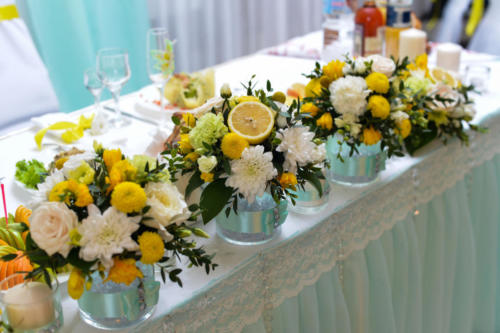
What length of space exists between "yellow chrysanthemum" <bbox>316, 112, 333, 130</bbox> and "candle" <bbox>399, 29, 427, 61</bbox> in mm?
916

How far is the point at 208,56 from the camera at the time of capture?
3371 mm

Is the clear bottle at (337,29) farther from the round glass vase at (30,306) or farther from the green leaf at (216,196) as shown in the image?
the round glass vase at (30,306)

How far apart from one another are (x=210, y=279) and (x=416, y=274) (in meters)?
0.73

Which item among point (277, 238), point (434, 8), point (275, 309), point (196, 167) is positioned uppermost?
point (196, 167)

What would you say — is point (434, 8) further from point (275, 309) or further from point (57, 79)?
point (275, 309)

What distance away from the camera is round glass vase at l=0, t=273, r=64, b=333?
0.69m

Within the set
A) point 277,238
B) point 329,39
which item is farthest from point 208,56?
point 277,238

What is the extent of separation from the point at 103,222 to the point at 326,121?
0.56 meters

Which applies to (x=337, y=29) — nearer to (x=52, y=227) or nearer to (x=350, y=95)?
(x=350, y=95)

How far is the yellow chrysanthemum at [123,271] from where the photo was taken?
70 cm

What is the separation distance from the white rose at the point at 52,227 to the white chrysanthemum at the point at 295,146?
0.35 meters

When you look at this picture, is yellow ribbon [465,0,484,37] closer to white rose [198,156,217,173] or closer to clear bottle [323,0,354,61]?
clear bottle [323,0,354,61]

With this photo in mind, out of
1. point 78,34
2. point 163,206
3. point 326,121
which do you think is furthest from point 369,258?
point 78,34

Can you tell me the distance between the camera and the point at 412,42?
190 centimetres
